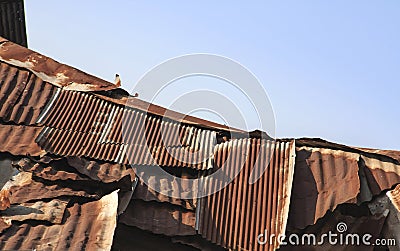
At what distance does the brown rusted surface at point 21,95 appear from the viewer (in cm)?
553

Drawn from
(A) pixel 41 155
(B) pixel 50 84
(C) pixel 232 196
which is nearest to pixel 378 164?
(C) pixel 232 196

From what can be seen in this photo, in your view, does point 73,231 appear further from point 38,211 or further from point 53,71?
point 53,71

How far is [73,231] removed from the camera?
4.01m

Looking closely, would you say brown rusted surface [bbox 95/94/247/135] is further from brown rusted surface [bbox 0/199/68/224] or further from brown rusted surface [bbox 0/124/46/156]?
brown rusted surface [bbox 0/199/68/224]

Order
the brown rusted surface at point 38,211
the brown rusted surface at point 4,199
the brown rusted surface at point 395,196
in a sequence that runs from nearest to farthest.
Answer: the brown rusted surface at point 38,211 < the brown rusted surface at point 4,199 < the brown rusted surface at point 395,196

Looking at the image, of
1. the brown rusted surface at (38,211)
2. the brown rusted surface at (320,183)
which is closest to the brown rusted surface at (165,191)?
the brown rusted surface at (38,211)

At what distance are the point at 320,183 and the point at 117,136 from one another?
205cm

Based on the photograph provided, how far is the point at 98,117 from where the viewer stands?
5.69m

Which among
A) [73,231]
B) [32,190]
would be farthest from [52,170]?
[73,231]

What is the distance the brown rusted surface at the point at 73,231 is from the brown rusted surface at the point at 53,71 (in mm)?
2126

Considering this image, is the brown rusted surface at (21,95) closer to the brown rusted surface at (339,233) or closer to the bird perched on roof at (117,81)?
the bird perched on roof at (117,81)

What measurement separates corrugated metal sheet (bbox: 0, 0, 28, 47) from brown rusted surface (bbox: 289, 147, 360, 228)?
5617 mm

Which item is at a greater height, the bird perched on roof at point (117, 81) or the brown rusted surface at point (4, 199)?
the bird perched on roof at point (117, 81)

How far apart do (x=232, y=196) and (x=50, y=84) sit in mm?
2548
